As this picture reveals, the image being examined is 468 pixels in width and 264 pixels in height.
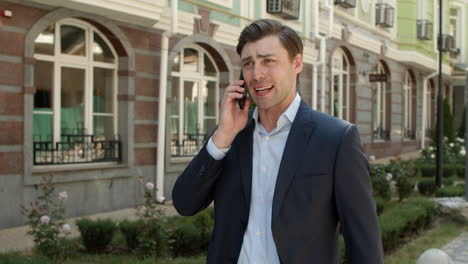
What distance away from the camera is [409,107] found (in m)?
26.4

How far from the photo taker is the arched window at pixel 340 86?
18891 millimetres

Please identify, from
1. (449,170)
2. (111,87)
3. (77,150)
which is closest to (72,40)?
(111,87)

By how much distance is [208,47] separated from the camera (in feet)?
41.0

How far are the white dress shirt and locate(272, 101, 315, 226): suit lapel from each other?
5 centimetres

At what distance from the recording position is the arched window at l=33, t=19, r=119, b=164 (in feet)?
30.3

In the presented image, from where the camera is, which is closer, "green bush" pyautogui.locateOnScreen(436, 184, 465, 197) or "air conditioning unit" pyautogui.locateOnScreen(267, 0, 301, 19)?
"green bush" pyautogui.locateOnScreen(436, 184, 465, 197)

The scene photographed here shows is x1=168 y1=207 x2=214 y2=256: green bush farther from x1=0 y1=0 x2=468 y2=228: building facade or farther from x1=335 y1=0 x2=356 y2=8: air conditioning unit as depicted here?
x1=335 y1=0 x2=356 y2=8: air conditioning unit

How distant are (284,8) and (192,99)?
353 centimetres

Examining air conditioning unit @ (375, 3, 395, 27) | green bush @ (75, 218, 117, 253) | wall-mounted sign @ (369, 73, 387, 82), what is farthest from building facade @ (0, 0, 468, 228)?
air conditioning unit @ (375, 3, 395, 27)

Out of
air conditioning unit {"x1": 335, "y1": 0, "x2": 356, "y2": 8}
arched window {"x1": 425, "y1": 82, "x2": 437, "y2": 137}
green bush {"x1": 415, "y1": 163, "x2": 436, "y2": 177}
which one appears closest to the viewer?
green bush {"x1": 415, "y1": 163, "x2": 436, "y2": 177}

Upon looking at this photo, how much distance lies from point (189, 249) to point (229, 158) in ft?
14.8

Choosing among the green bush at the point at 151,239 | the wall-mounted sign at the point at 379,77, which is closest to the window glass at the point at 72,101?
the green bush at the point at 151,239

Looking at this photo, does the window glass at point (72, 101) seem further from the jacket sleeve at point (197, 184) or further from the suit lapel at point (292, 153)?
the suit lapel at point (292, 153)

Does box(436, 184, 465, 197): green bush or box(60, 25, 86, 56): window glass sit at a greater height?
box(60, 25, 86, 56): window glass
